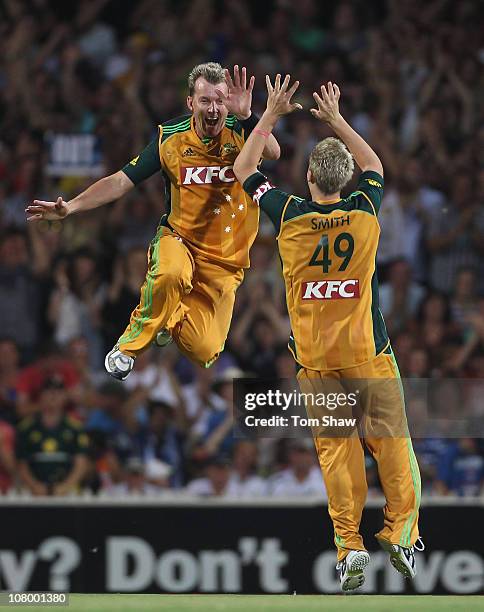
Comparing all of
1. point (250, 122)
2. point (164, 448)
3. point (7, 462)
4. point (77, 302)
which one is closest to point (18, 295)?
point (77, 302)

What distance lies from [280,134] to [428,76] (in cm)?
198

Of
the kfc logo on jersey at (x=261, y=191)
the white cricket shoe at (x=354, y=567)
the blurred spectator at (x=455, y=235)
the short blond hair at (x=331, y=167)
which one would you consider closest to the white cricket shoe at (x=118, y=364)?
the kfc logo on jersey at (x=261, y=191)

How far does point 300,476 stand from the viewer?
11734 millimetres

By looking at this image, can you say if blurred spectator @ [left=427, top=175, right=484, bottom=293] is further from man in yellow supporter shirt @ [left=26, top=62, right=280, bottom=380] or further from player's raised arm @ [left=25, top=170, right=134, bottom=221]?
player's raised arm @ [left=25, top=170, right=134, bottom=221]

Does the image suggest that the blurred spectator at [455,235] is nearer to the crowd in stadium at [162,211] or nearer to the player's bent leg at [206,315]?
the crowd in stadium at [162,211]

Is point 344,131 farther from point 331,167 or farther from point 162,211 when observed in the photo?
point 162,211

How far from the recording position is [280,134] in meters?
14.2

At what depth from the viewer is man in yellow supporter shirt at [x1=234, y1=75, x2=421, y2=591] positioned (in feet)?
26.8

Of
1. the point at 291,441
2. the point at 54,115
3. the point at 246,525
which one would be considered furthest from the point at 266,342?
the point at 54,115

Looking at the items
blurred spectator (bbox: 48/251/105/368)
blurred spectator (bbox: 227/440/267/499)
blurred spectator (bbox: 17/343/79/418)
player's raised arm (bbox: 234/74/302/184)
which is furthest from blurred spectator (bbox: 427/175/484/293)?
player's raised arm (bbox: 234/74/302/184)

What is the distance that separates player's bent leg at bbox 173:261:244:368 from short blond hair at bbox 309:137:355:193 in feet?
3.81

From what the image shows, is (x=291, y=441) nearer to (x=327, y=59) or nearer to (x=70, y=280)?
(x=70, y=280)

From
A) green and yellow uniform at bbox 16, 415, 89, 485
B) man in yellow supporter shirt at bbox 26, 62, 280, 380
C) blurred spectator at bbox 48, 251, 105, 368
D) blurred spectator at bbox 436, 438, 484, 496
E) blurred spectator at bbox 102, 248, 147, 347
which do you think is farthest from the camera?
blurred spectator at bbox 48, 251, 105, 368

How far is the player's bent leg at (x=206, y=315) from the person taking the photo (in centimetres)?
888
